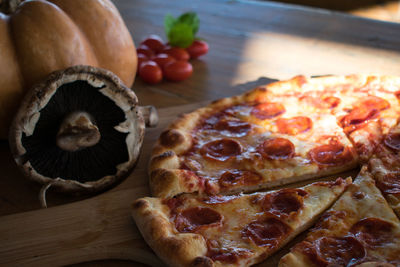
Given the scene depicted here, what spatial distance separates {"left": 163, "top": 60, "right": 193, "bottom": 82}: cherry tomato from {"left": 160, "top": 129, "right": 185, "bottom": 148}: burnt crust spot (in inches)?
37.2

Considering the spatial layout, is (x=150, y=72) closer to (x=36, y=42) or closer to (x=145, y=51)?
(x=145, y=51)

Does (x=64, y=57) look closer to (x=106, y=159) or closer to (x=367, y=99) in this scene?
(x=106, y=159)

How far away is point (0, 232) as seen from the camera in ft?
6.99

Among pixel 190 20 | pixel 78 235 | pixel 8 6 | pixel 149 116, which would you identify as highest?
pixel 8 6

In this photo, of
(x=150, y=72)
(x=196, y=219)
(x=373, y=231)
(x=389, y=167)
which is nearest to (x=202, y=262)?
(x=196, y=219)

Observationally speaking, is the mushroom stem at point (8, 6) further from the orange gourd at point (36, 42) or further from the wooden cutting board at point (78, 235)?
the wooden cutting board at point (78, 235)

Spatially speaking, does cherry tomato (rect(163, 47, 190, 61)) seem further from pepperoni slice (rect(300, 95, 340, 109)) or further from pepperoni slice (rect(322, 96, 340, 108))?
pepperoni slice (rect(322, 96, 340, 108))

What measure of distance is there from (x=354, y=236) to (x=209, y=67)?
6.92 ft

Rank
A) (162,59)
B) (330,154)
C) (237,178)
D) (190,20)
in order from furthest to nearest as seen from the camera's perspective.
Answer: (190,20) → (162,59) → (330,154) → (237,178)

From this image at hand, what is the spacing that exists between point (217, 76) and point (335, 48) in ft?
3.49

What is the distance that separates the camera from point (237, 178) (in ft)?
7.89

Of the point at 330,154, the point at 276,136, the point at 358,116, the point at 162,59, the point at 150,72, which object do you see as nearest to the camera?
the point at 330,154

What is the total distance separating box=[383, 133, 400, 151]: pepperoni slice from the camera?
258 cm

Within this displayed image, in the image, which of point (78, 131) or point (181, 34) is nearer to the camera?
point (78, 131)
